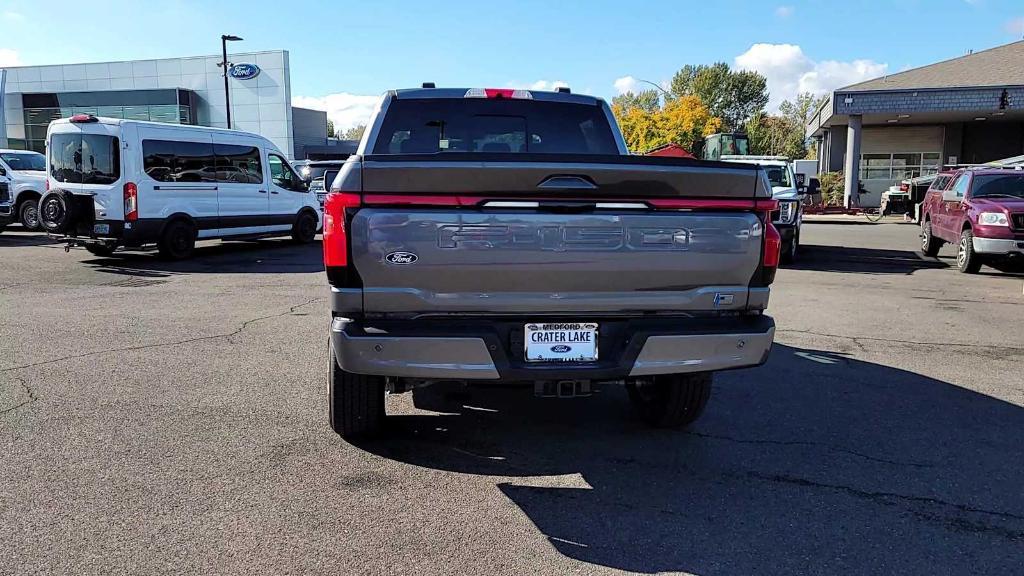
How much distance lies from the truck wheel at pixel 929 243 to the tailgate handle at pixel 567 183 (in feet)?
44.9

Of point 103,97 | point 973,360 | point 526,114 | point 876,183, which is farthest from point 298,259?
point 103,97

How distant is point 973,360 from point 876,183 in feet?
115

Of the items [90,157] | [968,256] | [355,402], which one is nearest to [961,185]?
[968,256]

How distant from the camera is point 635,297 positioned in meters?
3.59

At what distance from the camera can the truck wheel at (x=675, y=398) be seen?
4418 millimetres

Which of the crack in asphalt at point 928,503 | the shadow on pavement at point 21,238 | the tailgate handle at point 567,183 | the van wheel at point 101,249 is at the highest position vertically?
the tailgate handle at point 567,183

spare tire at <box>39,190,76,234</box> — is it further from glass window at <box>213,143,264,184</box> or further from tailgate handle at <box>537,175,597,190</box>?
tailgate handle at <box>537,175,597,190</box>

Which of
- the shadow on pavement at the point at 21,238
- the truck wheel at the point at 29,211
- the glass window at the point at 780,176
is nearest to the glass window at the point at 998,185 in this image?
the glass window at the point at 780,176

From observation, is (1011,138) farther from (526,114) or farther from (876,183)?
(526,114)

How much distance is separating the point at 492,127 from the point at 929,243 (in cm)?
1256

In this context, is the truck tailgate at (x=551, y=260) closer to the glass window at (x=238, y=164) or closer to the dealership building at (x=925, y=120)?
the glass window at (x=238, y=164)

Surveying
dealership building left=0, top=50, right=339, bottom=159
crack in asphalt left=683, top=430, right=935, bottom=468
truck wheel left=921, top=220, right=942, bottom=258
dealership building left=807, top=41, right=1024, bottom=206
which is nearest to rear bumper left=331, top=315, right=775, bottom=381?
crack in asphalt left=683, top=430, right=935, bottom=468

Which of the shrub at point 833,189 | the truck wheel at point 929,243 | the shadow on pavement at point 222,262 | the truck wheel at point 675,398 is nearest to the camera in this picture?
the truck wheel at point 675,398

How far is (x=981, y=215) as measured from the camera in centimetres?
1151
